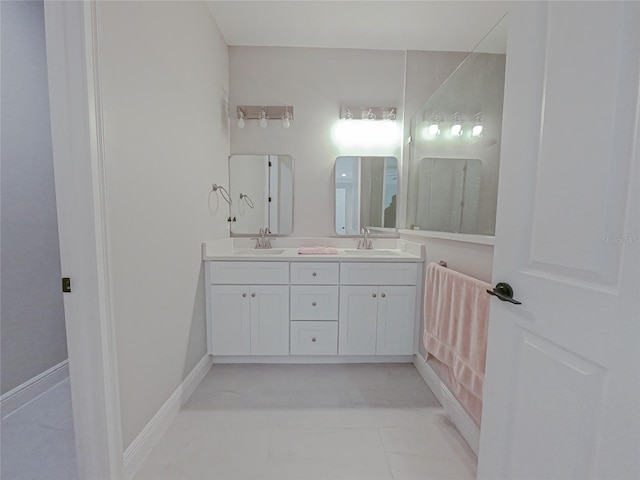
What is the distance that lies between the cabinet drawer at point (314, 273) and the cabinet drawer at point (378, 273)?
0.07 m

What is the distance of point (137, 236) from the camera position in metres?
1.14

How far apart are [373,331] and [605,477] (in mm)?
1404

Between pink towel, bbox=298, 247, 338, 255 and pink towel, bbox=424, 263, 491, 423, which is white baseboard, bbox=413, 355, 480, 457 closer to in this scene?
pink towel, bbox=424, 263, 491, 423

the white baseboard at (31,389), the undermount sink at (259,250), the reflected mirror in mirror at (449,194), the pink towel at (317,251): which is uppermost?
the reflected mirror in mirror at (449,194)

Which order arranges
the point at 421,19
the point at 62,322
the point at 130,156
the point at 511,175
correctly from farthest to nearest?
1. the point at 421,19
2. the point at 62,322
3. the point at 130,156
4. the point at 511,175

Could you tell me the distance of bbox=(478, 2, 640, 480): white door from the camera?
1.75 feet

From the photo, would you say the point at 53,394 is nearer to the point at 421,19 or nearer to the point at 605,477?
the point at 605,477

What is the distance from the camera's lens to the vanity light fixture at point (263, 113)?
7.19 feet

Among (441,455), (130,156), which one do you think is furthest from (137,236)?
(441,455)

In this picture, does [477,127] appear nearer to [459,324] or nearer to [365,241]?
[459,324]

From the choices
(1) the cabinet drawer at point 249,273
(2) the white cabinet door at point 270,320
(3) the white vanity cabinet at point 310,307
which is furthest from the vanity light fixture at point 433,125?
(2) the white cabinet door at point 270,320

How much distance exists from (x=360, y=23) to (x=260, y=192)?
5.05ft

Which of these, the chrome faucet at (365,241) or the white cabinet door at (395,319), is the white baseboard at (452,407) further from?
the chrome faucet at (365,241)

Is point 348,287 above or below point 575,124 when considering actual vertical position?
below
